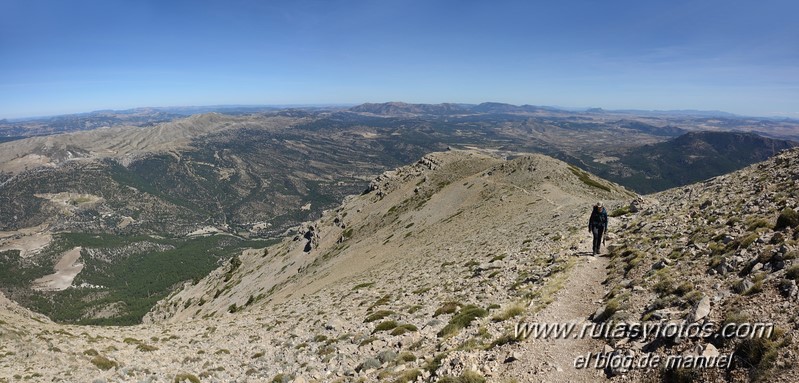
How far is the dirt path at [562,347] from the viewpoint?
1233 centimetres

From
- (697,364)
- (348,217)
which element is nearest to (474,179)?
(348,217)

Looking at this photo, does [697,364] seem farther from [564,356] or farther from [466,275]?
[466,275]

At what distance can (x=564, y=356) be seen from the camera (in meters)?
13.4

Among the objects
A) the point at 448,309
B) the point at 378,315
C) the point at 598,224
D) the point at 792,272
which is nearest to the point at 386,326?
the point at 378,315

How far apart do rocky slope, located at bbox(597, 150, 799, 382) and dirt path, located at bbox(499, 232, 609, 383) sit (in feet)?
3.17

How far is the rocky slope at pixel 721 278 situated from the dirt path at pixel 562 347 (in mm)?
965

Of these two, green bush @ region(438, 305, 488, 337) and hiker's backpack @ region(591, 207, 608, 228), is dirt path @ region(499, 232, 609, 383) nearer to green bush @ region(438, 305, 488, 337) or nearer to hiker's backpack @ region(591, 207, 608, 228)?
green bush @ region(438, 305, 488, 337)

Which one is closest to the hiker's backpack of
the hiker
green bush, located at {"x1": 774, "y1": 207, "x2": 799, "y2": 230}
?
the hiker

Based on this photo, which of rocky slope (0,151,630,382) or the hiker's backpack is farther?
the hiker's backpack

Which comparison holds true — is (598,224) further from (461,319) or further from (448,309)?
(461,319)

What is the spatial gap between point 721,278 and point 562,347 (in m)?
6.60

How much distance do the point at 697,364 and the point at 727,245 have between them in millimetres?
9753

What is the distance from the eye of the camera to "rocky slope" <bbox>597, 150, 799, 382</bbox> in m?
9.54

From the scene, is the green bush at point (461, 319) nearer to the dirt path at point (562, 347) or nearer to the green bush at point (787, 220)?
the dirt path at point (562, 347)
